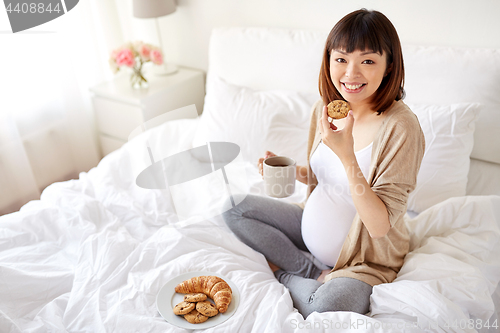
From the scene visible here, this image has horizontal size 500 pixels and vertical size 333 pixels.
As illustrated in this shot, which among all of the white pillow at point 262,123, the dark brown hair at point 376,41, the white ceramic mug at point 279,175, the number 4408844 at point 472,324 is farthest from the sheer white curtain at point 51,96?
the number 4408844 at point 472,324

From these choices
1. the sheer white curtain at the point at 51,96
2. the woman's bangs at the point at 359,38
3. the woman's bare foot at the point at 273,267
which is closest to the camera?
the woman's bangs at the point at 359,38

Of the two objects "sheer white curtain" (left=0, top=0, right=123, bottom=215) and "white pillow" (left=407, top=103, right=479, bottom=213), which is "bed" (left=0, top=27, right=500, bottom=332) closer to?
"white pillow" (left=407, top=103, right=479, bottom=213)

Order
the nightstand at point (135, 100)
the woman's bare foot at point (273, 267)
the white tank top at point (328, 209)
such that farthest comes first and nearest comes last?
the nightstand at point (135, 100) → the woman's bare foot at point (273, 267) → the white tank top at point (328, 209)

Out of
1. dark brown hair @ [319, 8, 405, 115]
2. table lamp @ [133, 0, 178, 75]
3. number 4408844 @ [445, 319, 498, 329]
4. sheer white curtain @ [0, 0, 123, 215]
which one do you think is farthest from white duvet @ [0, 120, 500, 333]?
table lamp @ [133, 0, 178, 75]

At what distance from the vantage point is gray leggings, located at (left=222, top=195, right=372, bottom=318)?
3.57 ft

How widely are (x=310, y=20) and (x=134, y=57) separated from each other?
994 mm

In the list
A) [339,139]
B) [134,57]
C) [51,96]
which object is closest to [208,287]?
[339,139]

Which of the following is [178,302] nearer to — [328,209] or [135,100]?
[328,209]

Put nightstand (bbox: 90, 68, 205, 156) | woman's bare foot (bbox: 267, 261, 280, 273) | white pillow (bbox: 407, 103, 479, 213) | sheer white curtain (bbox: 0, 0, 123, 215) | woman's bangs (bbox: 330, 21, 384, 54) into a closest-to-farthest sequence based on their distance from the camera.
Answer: woman's bangs (bbox: 330, 21, 384, 54) < woman's bare foot (bbox: 267, 261, 280, 273) < white pillow (bbox: 407, 103, 479, 213) < sheer white curtain (bbox: 0, 0, 123, 215) < nightstand (bbox: 90, 68, 205, 156)

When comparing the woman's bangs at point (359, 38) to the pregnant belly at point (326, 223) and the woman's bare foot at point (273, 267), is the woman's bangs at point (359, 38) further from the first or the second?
the woman's bare foot at point (273, 267)

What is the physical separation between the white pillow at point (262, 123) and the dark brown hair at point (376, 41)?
676mm

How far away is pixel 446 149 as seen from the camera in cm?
145

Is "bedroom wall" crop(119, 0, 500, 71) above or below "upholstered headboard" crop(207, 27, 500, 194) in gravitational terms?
above

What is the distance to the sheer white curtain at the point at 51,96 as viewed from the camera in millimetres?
2113
